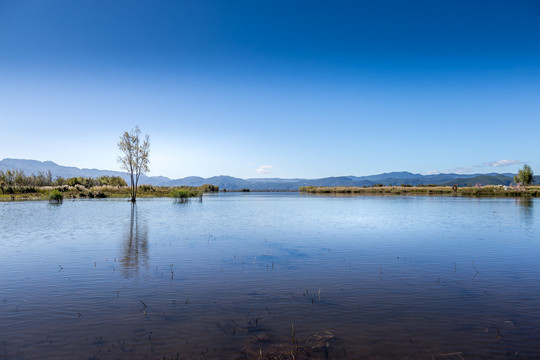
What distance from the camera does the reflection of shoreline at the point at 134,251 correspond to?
13.9 metres

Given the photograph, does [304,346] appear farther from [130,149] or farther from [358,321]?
[130,149]

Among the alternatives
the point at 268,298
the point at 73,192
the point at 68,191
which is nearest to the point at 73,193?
the point at 73,192

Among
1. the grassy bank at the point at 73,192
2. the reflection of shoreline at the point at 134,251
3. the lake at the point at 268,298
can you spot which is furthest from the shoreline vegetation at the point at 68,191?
the lake at the point at 268,298

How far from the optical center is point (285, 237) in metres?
22.4

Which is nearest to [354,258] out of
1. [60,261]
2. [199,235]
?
[199,235]

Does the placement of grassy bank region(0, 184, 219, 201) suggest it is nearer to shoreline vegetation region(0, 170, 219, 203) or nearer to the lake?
shoreline vegetation region(0, 170, 219, 203)

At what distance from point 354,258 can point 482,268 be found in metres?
5.29

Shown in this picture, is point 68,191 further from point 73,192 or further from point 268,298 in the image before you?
point 268,298

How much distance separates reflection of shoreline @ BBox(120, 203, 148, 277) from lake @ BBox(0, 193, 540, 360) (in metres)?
0.12

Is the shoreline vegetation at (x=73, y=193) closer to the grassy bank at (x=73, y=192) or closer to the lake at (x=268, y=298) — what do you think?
the grassy bank at (x=73, y=192)

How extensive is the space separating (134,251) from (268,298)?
10.1 meters

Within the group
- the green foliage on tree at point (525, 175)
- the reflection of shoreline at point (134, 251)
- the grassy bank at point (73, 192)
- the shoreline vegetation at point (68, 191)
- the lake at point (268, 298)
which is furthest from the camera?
the green foliage on tree at point (525, 175)

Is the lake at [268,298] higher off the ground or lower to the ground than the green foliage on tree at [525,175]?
lower

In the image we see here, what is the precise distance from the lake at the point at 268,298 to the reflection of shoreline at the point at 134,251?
120mm
